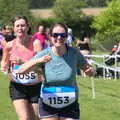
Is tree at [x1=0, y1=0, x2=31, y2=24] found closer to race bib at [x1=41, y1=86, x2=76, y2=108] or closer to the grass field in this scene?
the grass field

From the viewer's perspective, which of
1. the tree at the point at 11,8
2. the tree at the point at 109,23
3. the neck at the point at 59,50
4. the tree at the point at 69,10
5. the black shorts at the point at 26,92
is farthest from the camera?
the tree at the point at 69,10

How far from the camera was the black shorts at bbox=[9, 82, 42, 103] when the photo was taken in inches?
290

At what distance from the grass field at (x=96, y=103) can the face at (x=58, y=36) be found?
187 inches

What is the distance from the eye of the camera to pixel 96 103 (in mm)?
12484

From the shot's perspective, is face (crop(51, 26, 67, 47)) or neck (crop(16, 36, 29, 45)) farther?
neck (crop(16, 36, 29, 45))

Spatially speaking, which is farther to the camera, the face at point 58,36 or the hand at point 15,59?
the hand at point 15,59

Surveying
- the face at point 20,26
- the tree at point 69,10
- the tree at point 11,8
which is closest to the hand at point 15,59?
the face at point 20,26

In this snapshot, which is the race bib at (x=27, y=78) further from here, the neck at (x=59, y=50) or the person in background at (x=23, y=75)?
the neck at (x=59, y=50)

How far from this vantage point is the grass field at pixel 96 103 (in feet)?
35.8

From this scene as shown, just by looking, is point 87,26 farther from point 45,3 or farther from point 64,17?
point 45,3

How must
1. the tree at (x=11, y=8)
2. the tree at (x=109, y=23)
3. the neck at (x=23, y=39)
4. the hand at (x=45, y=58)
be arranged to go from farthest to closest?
the tree at (x=11, y=8), the tree at (x=109, y=23), the neck at (x=23, y=39), the hand at (x=45, y=58)

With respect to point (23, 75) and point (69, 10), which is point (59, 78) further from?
point (69, 10)

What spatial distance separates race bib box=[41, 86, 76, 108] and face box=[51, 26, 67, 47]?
0.50 meters

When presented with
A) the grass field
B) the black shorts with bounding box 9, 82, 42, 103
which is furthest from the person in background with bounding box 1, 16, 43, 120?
the grass field
